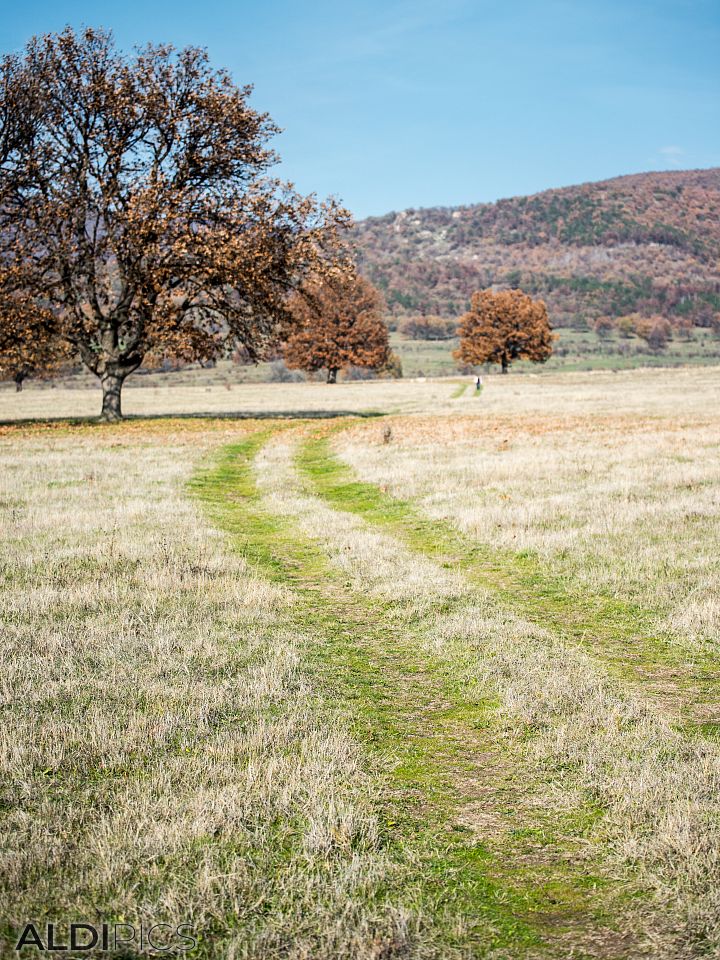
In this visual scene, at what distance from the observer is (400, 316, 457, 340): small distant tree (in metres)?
177

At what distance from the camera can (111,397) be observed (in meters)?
35.2

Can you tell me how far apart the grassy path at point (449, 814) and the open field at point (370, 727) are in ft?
0.06

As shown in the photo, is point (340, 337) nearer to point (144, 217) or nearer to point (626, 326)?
point (144, 217)

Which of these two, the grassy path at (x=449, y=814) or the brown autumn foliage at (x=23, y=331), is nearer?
the grassy path at (x=449, y=814)

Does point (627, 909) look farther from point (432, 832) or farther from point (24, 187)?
point (24, 187)

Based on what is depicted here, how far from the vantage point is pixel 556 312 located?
640ft

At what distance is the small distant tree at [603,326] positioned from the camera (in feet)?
564

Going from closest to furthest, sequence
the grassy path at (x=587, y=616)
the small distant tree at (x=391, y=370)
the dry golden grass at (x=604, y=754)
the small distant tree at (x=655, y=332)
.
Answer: the dry golden grass at (x=604, y=754) → the grassy path at (x=587, y=616) → the small distant tree at (x=391, y=370) → the small distant tree at (x=655, y=332)

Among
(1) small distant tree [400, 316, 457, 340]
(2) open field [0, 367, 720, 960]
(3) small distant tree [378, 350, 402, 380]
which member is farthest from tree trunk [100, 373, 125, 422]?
(1) small distant tree [400, 316, 457, 340]

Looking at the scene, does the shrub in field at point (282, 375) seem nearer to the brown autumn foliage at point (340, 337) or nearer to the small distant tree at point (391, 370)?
the small distant tree at point (391, 370)

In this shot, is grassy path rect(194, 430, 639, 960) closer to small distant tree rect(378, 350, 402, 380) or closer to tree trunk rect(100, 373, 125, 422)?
tree trunk rect(100, 373, 125, 422)

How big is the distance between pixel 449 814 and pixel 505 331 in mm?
101429

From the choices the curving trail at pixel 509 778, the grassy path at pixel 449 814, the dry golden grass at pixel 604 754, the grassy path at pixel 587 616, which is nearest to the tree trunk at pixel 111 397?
the grassy path at pixel 587 616

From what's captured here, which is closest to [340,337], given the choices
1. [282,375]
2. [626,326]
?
[282,375]
